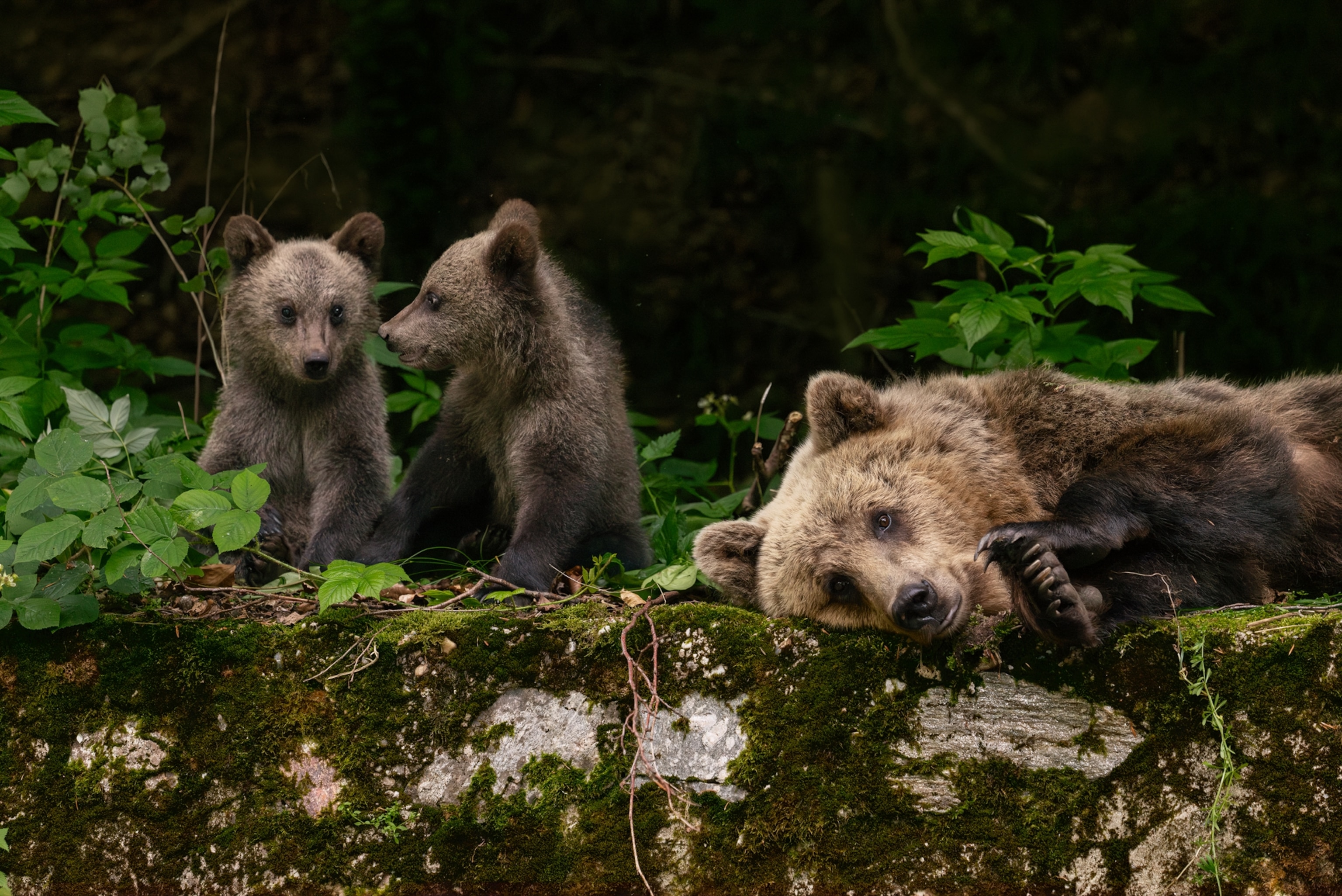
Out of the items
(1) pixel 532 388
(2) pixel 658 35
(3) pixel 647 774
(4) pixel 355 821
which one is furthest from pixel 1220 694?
(2) pixel 658 35

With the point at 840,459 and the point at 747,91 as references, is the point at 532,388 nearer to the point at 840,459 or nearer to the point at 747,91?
the point at 840,459

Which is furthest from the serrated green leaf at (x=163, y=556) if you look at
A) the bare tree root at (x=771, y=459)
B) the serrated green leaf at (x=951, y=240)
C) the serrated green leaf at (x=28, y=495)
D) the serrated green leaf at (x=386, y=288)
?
the serrated green leaf at (x=951, y=240)

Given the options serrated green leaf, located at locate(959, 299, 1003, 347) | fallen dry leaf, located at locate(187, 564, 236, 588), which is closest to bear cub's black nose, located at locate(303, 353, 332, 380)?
fallen dry leaf, located at locate(187, 564, 236, 588)

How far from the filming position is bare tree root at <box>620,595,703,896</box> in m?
3.19

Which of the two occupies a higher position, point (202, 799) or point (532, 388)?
point (532, 388)

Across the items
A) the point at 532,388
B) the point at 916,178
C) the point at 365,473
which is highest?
the point at 916,178

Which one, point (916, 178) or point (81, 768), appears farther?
point (916, 178)

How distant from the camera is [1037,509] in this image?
379cm

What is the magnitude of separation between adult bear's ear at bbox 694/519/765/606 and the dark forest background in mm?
3576

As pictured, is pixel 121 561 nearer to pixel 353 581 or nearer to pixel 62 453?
pixel 62 453

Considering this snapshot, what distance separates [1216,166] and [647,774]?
18.8 feet

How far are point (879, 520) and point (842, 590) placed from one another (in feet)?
0.85

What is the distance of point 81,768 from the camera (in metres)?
3.37

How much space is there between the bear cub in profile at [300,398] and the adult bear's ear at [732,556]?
158 cm
